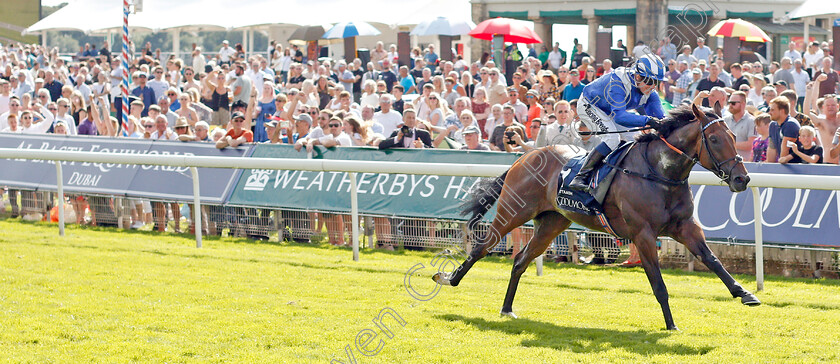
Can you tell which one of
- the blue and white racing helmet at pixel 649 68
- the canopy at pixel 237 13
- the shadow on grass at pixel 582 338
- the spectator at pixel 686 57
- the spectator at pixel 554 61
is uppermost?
the canopy at pixel 237 13

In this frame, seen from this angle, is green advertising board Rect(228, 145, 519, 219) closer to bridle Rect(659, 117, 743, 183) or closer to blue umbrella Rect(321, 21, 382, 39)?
bridle Rect(659, 117, 743, 183)

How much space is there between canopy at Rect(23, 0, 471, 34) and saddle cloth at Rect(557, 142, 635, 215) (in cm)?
1790

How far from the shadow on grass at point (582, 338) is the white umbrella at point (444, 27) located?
612 inches

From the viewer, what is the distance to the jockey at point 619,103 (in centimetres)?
588

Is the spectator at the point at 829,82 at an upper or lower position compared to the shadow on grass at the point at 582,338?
upper

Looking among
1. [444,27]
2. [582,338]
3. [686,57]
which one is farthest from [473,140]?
[444,27]

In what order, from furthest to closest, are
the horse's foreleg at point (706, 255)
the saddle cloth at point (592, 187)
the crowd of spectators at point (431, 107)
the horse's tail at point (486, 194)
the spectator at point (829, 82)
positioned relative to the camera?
the spectator at point (829, 82) < the crowd of spectators at point (431, 107) < the horse's tail at point (486, 194) < the saddle cloth at point (592, 187) < the horse's foreleg at point (706, 255)

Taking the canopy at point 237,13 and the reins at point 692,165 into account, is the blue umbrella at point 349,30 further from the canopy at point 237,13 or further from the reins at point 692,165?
the reins at point 692,165

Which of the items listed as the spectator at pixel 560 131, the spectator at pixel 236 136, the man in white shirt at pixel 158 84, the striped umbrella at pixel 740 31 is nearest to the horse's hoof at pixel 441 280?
the spectator at pixel 560 131

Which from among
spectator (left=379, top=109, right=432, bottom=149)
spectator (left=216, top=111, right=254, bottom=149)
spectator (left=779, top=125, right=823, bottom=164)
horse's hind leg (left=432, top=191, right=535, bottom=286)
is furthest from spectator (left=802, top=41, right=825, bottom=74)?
horse's hind leg (left=432, top=191, right=535, bottom=286)

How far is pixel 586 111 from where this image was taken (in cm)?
639

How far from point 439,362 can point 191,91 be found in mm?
10765

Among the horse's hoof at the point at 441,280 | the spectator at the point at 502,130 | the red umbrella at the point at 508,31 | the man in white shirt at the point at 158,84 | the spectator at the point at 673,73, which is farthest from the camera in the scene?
the red umbrella at the point at 508,31

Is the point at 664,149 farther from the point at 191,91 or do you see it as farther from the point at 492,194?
the point at 191,91
